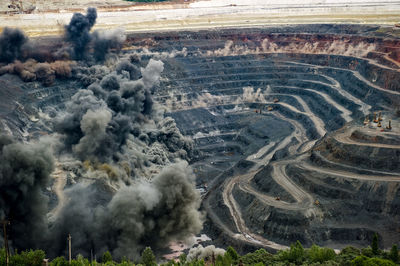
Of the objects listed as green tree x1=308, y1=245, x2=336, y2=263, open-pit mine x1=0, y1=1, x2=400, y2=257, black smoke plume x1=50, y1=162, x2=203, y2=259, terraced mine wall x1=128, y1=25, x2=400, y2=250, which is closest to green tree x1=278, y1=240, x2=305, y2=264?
green tree x1=308, y1=245, x2=336, y2=263

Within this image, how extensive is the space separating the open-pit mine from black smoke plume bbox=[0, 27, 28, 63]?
2.49 m

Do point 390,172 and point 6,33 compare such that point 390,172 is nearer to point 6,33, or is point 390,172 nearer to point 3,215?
point 3,215

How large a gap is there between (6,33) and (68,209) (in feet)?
284

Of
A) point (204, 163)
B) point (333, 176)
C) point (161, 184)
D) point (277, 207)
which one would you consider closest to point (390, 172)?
point (333, 176)

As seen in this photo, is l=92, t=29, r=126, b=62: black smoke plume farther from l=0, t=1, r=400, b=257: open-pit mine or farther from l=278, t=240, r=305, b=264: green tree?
l=278, t=240, r=305, b=264: green tree

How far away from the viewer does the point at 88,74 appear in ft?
558

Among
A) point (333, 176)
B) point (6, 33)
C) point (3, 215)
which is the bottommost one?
point (333, 176)

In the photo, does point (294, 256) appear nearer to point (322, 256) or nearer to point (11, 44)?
point (322, 256)

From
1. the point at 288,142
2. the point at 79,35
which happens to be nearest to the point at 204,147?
the point at 288,142

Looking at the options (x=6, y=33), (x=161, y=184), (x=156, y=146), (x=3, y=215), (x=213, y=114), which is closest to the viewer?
(x=3, y=215)

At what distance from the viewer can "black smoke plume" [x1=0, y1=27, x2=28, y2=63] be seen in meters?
160

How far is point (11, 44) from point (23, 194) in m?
87.8

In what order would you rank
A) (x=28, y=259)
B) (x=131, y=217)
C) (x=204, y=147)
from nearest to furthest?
(x=28, y=259)
(x=131, y=217)
(x=204, y=147)

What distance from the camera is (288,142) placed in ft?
500
